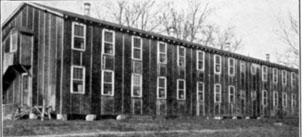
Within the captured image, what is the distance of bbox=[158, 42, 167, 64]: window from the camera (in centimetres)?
1260

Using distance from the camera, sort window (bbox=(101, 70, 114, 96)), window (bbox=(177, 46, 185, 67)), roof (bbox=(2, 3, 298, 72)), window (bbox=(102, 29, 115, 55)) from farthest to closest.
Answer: window (bbox=(102, 29, 115, 55)), window (bbox=(101, 70, 114, 96)), window (bbox=(177, 46, 185, 67)), roof (bbox=(2, 3, 298, 72))

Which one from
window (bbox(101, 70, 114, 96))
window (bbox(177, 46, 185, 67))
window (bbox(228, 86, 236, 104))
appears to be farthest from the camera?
window (bbox(101, 70, 114, 96))

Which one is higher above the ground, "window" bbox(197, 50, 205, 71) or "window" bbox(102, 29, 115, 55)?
"window" bbox(102, 29, 115, 55)

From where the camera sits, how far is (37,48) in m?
12.8

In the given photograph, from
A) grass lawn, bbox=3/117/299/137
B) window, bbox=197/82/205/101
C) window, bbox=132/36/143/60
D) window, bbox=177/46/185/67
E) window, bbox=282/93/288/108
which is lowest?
grass lawn, bbox=3/117/299/137

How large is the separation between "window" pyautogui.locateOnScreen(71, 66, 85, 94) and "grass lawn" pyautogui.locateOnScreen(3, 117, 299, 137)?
2.09 m

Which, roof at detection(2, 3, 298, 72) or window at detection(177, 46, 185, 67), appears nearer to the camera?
roof at detection(2, 3, 298, 72)

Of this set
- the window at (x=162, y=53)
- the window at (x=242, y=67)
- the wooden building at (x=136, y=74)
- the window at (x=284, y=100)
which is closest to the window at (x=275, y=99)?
the wooden building at (x=136, y=74)

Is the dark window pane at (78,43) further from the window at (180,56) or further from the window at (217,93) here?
the window at (217,93)

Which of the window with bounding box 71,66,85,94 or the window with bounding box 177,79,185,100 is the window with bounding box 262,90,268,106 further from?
the window with bounding box 71,66,85,94

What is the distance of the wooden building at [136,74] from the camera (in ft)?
39.4

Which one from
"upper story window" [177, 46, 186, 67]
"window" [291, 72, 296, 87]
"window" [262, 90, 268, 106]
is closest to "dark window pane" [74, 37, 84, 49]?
"upper story window" [177, 46, 186, 67]

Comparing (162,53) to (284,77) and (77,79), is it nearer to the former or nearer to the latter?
(77,79)

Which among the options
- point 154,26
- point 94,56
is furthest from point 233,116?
point 94,56
